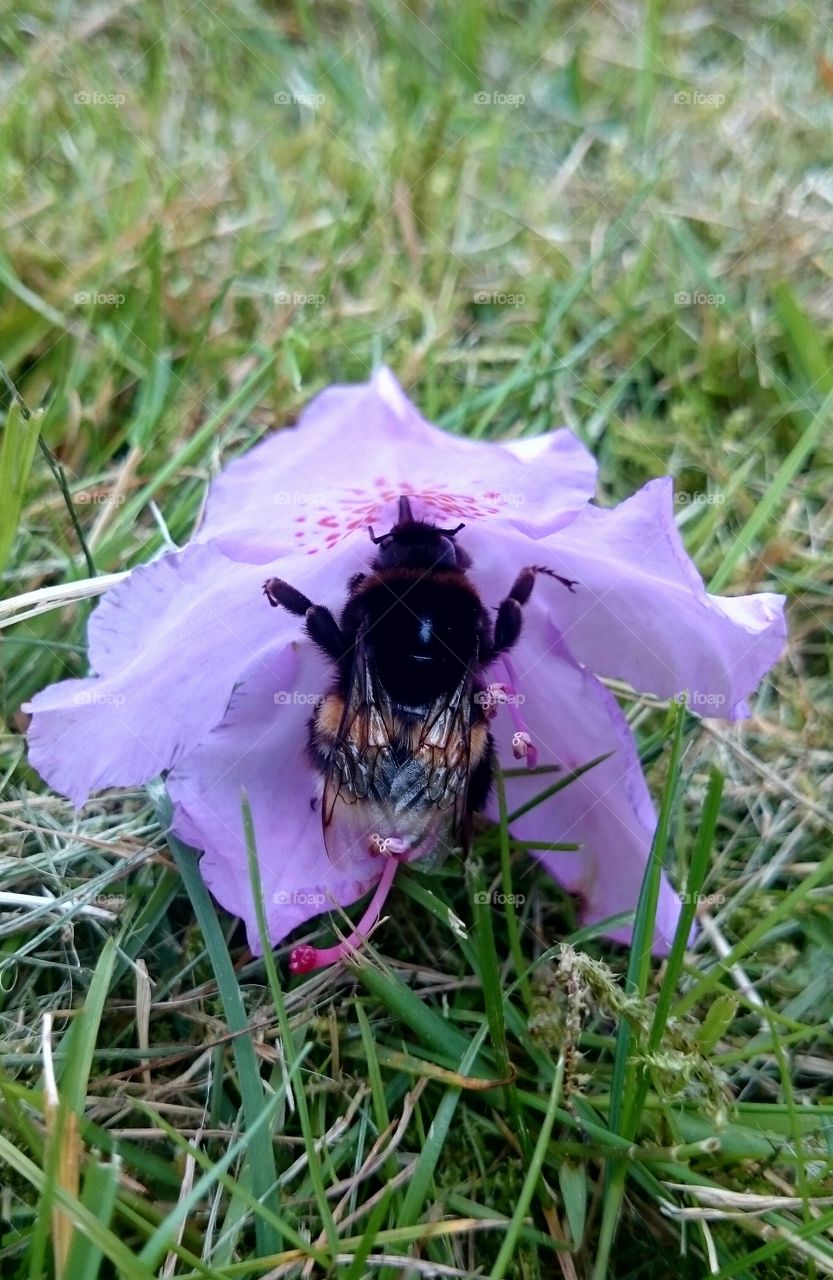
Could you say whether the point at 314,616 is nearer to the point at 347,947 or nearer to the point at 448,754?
the point at 448,754

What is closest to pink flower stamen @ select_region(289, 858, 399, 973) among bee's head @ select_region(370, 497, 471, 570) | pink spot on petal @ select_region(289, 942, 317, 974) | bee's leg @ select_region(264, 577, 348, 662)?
pink spot on petal @ select_region(289, 942, 317, 974)

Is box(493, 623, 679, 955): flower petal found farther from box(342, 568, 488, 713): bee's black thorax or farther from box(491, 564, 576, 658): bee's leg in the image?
box(342, 568, 488, 713): bee's black thorax

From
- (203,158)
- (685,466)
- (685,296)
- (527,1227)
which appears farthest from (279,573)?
(203,158)

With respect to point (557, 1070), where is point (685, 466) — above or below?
above

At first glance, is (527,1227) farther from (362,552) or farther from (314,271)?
(314,271)

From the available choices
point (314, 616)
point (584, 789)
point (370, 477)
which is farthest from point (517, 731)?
point (370, 477)

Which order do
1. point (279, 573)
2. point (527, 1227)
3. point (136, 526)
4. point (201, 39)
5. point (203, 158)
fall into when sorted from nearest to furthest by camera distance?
point (527, 1227) < point (279, 573) < point (136, 526) < point (203, 158) < point (201, 39)
